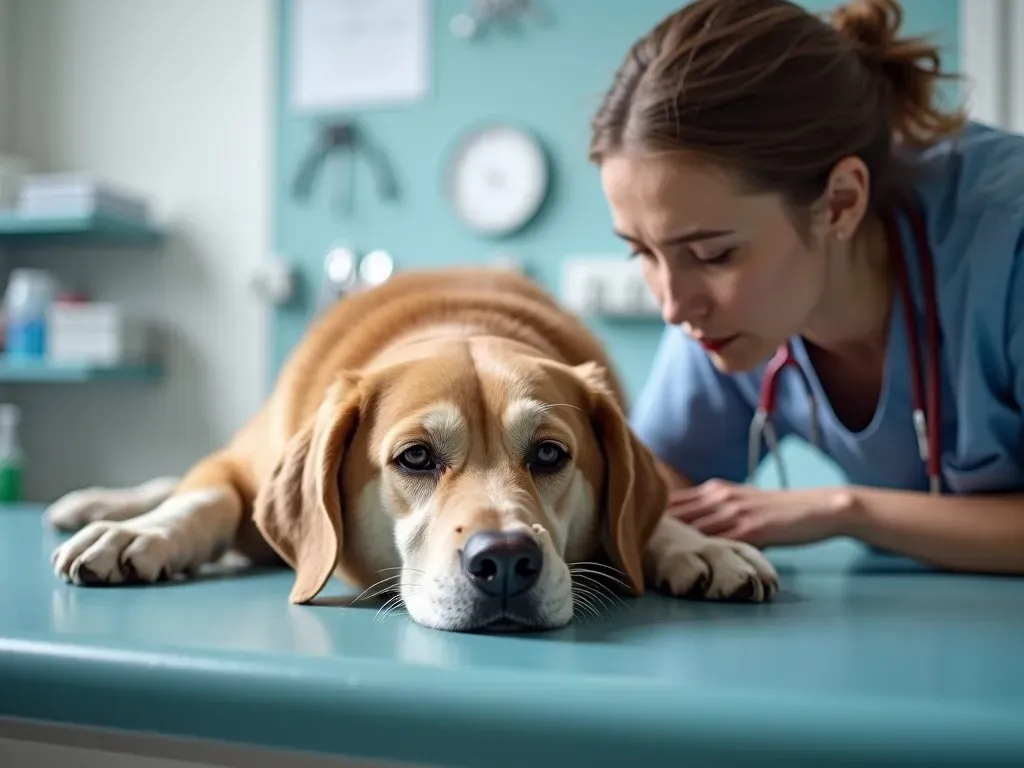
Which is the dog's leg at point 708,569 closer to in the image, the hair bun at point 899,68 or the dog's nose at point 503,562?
the dog's nose at point 503,562

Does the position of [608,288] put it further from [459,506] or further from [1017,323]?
[459,506]

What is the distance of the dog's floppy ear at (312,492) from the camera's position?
3.61 feet

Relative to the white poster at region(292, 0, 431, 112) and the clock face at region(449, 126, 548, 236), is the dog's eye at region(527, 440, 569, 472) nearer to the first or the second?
the clock face at region(449, 126, 548, 236)

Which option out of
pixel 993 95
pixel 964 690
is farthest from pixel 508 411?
pixel 993 95

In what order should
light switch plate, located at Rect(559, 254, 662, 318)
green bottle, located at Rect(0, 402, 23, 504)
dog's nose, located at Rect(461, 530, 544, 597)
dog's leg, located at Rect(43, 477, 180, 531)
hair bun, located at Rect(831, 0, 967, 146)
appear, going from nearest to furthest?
1. dog's nose, located at Rect(461, 530, 544, 597)
2. hair bun, located at Rect(831, 0, 967, 146)
3. dog's leg, located at Rect(43, 477, 180, 531)
4. light switch plate, located at Rect(559, 254, 662, 318)
5. green bottle, located at Rect(0, 402, 23, 504)

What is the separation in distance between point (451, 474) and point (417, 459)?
46mm

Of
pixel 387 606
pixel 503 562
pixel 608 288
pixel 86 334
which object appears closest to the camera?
pixel 503 562

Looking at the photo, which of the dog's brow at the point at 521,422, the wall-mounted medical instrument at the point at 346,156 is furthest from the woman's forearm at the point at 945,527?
the wall-mounted medical instrument at the point at 346,156

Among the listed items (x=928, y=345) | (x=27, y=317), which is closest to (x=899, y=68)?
(x=928, y=345)

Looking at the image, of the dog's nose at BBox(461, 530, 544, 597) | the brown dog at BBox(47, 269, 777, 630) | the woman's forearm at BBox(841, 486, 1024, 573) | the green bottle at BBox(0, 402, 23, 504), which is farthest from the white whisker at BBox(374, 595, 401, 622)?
the green bottle at BBox(0, 402, 23, 504)

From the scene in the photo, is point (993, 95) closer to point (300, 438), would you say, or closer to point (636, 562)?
Answer: point (636, 562)

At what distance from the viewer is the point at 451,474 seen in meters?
1.08

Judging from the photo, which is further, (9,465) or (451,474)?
(9,465)

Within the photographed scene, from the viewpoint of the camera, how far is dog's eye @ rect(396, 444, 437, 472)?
43.0 inches
